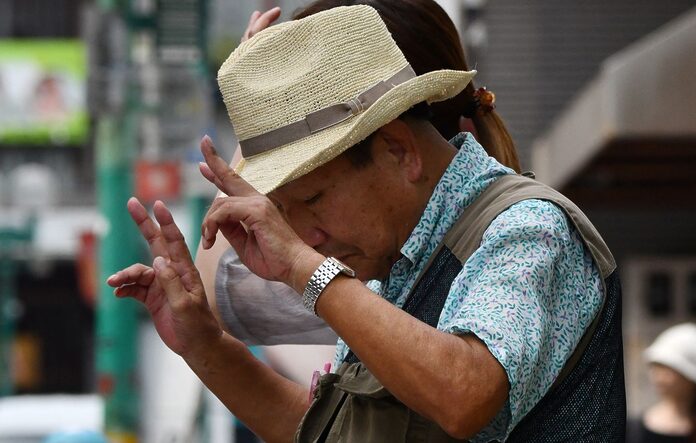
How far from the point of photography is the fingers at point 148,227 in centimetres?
263

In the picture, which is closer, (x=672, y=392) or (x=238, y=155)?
(x=238, y=155)

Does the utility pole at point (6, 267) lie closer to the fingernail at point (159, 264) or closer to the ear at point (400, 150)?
the fingernail at point (159, 264)

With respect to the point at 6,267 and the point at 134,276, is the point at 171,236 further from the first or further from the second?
the point at 6,267

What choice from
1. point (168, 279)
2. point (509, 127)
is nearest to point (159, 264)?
point (168, 279)

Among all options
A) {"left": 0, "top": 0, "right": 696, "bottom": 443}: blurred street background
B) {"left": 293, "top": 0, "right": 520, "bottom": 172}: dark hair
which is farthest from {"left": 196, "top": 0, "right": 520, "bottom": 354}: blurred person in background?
{"left": 0, "top": 0, "right": 696, "bottom": 443}: blurred street background

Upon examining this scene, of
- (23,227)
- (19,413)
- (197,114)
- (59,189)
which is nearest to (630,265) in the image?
(197,114)

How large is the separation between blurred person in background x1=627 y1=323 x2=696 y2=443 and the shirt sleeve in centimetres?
461

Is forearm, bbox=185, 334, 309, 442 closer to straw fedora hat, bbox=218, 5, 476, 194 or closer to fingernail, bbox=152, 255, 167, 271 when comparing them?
fingernail, bbox=152, 255, 167, 271

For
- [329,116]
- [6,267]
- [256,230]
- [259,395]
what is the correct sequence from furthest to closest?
[6,267], [259,395], [329,116], [256,230]

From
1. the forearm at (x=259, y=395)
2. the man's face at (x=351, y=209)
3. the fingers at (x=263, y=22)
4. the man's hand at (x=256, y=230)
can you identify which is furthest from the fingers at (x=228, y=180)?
the fingers at (x=263, y=22)

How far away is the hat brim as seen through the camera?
235 centimetres

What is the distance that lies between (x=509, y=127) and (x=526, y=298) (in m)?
11.9

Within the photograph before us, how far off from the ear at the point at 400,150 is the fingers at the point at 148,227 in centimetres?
48

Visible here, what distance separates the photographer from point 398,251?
251 cm
